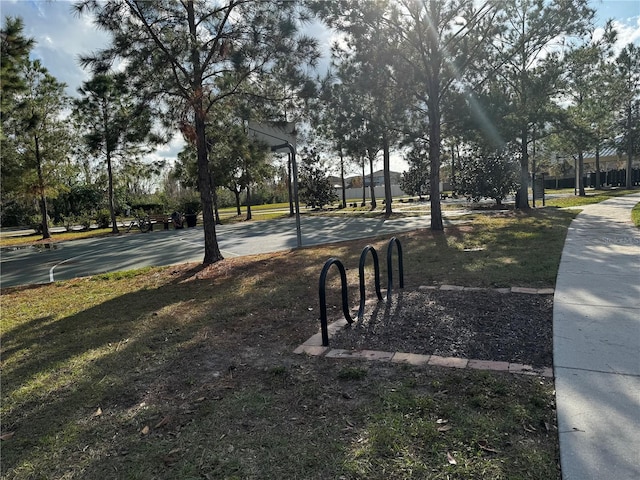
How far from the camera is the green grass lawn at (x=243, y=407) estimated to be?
2186mm

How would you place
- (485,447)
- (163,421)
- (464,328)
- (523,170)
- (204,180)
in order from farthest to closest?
(523,170) → (204,180) → (464,328) → (163,421) → (485,447)

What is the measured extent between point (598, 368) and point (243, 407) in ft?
8.22

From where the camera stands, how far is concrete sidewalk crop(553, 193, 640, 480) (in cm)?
204

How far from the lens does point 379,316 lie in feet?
Answer: 15.0

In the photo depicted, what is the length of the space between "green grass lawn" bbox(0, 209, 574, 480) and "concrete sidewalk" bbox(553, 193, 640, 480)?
13 centimetres

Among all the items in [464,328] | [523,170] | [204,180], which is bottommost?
[464,328]

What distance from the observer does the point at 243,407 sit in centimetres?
281

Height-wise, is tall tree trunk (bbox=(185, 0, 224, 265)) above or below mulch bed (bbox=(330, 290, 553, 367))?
above

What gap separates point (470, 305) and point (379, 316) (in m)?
1.04

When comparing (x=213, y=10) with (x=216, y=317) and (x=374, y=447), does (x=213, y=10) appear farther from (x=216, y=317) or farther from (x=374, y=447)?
(x=374, y=447)

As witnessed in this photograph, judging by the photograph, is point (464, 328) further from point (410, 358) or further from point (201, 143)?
point (201, 143)

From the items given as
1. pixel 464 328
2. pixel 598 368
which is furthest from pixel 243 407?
pixel 598 368

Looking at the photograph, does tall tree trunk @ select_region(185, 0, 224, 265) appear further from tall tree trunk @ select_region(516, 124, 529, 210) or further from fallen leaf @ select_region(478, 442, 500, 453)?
tall tree trunk @ select_region(516, 124, 529, 210)

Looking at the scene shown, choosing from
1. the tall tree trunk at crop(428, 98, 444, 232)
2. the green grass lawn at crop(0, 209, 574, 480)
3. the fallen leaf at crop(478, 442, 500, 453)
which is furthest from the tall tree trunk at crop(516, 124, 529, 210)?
the fallen leaf at crop(478, 442, 500, 453)
